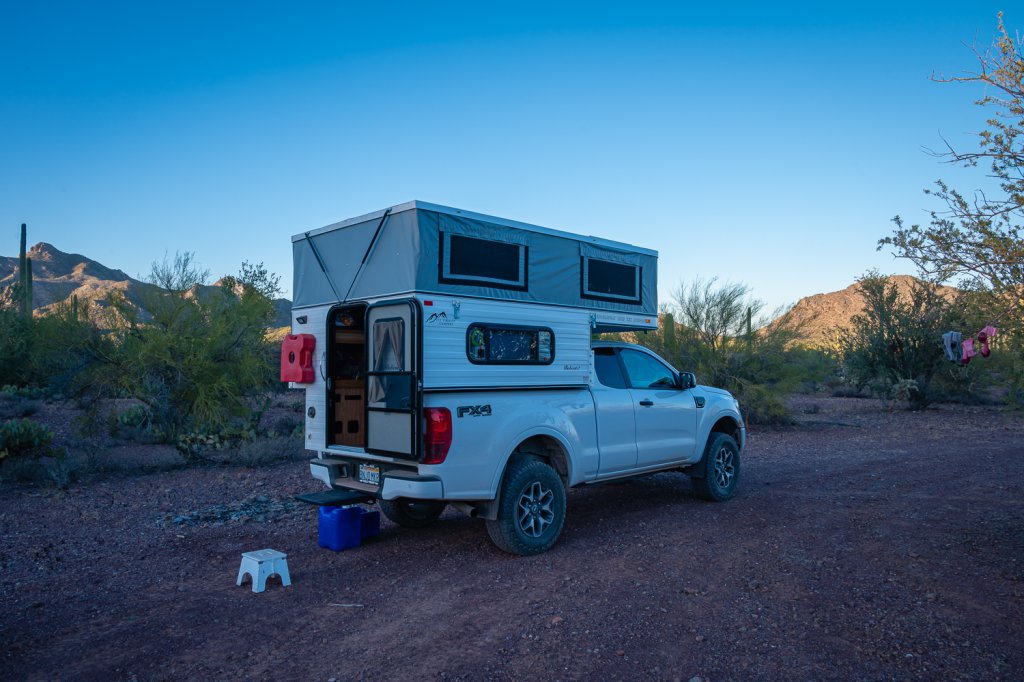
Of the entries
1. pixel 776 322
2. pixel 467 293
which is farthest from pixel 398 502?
pixel 776 322

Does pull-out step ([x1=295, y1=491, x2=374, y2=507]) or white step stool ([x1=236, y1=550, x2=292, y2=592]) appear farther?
pull-out step ([x1=295, y1=491, x2=374, y2=507])

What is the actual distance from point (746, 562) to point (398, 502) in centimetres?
343

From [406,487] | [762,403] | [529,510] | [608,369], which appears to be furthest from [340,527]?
[762,403]

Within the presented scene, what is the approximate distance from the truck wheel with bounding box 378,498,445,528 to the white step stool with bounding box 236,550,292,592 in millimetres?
1767

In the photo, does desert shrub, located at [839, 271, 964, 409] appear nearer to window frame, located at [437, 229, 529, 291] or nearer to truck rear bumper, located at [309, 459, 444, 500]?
window frame, located at [437, 229, 529, 291]

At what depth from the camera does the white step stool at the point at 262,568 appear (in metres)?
5.72

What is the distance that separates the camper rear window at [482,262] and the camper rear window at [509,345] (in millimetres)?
413

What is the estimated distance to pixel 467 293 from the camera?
21.2ft

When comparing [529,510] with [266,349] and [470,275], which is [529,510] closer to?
[470,275]

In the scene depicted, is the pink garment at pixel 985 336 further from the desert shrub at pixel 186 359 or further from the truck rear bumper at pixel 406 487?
the desert shrub at pixel 186 359

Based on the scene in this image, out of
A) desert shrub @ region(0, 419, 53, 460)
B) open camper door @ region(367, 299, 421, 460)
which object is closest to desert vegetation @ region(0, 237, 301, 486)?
desert shrub @ region(0, 419, 53, 460)

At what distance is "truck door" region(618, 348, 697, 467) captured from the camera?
7.95 m

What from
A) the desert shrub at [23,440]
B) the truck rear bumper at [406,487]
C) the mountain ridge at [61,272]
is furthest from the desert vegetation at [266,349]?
the mountain ridge at [61,272]

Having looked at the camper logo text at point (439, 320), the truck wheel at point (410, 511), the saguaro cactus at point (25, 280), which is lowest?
the truck wheel at point (410, 511)
